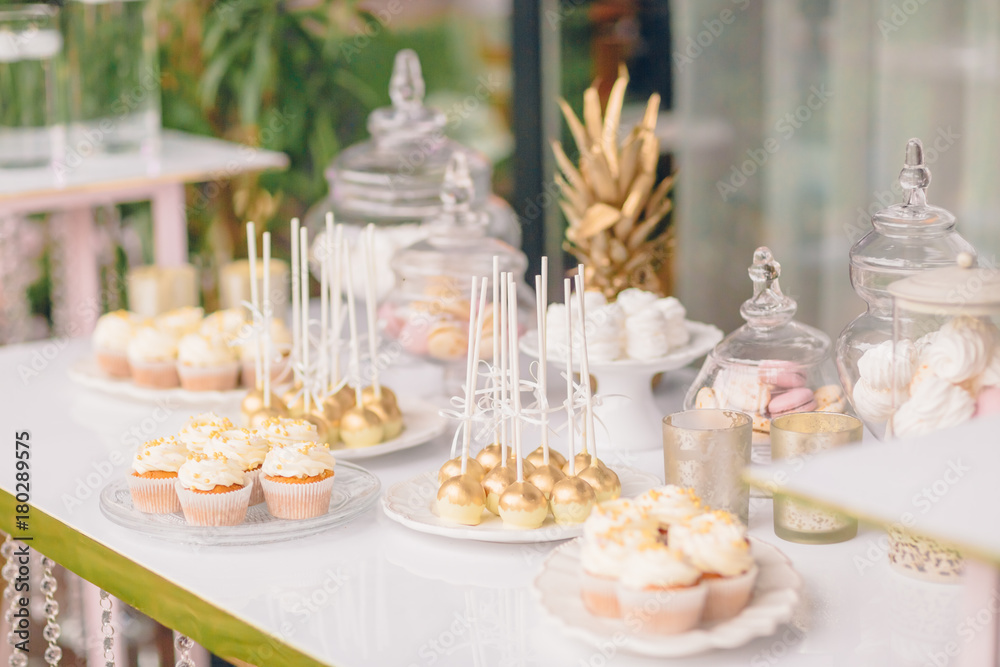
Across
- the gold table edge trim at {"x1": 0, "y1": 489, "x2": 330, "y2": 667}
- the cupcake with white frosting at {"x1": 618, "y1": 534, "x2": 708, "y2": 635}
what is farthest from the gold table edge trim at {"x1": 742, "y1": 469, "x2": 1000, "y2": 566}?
the gold table edge trim at {"x1": 0, "y1": 489, "x2": 330, "y2": 667}

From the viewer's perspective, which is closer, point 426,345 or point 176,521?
point 176,521

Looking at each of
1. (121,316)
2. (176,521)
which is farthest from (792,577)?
(121,316)

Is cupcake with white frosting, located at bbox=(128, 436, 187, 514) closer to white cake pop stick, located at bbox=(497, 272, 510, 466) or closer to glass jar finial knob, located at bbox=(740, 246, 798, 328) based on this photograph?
white cake pop stick, located at bbox=(497, 272, 510, 466)

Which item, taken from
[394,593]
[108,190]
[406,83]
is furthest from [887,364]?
[108,190]

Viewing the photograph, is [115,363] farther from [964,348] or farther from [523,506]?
[964,348]

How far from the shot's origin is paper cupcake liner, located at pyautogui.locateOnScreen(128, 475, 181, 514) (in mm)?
1299

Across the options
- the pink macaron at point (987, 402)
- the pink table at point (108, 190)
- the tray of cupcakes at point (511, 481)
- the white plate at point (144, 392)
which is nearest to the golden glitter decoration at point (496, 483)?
the tray of cupcakes at point (511, 481)

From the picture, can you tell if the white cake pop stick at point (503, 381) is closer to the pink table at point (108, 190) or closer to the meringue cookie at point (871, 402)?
the meringue cookie at point (871, 402)

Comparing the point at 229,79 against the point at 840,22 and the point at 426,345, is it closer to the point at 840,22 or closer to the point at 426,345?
the point at 840,22

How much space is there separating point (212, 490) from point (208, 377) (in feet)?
1.60

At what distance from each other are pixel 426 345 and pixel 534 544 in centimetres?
54

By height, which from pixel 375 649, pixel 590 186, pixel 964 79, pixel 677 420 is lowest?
pixel 375 649

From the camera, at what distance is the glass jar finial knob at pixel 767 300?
1.37m

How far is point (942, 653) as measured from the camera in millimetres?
1013
